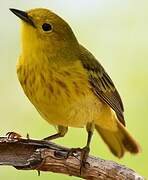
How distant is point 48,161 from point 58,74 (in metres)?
0.66

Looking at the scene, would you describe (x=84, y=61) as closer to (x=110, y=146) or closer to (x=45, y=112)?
(x=45, y=112)

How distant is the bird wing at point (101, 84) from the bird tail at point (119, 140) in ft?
0.88

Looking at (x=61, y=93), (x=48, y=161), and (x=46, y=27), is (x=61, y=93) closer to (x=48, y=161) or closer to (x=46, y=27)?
(x=46, y=27)

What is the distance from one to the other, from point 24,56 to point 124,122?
0.84 metres

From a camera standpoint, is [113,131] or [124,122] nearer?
[124,122]

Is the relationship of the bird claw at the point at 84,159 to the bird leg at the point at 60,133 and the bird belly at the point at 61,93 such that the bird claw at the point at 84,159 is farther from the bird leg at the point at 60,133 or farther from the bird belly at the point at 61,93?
the bird leg at the point at 60,133

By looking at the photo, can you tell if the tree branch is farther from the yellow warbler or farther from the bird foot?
the yellow warbler

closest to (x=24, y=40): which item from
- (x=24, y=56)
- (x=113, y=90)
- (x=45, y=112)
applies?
(x=24, y=56)

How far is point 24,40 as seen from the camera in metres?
3.66

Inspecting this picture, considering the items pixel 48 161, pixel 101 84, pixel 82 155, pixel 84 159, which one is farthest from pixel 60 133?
pixel 48 161

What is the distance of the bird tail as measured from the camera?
175 inches

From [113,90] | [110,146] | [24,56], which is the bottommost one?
[110,146]

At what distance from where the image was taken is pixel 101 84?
4113mm

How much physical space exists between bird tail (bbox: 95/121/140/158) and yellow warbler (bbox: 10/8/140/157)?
43 centimetres
